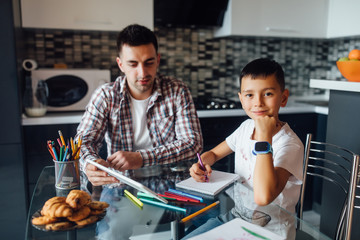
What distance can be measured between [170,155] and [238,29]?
1.49 meters

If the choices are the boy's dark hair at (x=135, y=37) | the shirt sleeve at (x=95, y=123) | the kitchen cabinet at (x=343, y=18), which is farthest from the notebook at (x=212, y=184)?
the kitchen cabinet at (x=343, y=18)

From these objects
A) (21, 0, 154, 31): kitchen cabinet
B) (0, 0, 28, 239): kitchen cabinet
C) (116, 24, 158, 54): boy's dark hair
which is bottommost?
(0, 0, 28, 239): kitchen cabinet

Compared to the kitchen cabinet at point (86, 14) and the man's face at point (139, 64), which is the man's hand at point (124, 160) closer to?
the man's face at point (139, 64)

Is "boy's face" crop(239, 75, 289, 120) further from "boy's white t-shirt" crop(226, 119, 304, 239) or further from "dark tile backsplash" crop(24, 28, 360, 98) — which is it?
"dark tile backsplash" crop(24, 28, 360, 98)

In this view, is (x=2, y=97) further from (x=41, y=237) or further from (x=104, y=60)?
(x=41, y=237)

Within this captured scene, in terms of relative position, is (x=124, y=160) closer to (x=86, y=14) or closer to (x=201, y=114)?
(x=201, y=114)

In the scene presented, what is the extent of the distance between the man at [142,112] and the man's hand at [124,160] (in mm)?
95

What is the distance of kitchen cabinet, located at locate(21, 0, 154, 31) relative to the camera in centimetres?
228

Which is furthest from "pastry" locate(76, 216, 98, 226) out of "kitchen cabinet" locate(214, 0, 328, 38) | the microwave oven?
"kitchen cabinet" locate(214, 0, 328, 38)

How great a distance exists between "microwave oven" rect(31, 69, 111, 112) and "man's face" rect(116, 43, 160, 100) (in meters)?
0.78

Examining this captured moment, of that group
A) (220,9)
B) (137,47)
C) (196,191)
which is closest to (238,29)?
(220,9)

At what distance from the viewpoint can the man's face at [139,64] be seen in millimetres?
1636

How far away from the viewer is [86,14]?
2.38m

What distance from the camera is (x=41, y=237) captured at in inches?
34.3
